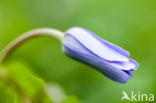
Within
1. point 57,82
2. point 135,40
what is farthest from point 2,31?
point 135,40

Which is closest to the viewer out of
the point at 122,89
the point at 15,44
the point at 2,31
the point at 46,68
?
the point at 15,44

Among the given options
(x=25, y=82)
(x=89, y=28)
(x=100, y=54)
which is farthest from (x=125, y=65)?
(x=89, y=28)

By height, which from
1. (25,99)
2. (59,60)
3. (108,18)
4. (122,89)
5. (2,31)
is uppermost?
(108,18)

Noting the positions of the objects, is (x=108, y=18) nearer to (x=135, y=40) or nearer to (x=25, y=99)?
(x=135, y=40)

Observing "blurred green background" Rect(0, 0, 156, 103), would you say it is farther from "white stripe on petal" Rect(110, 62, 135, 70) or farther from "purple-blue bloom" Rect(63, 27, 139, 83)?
"white stripe on petal" Rect(110, 62, 135, 70)

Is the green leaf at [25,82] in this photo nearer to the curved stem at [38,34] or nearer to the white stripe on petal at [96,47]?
the curved stem at [38,34]

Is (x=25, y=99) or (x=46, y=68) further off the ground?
(x=46, y=68)

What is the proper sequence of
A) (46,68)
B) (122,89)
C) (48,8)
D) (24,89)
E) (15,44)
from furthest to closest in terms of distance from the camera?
(48,8) → (46,68) → (122,89) → (24,89) → (15,44)
